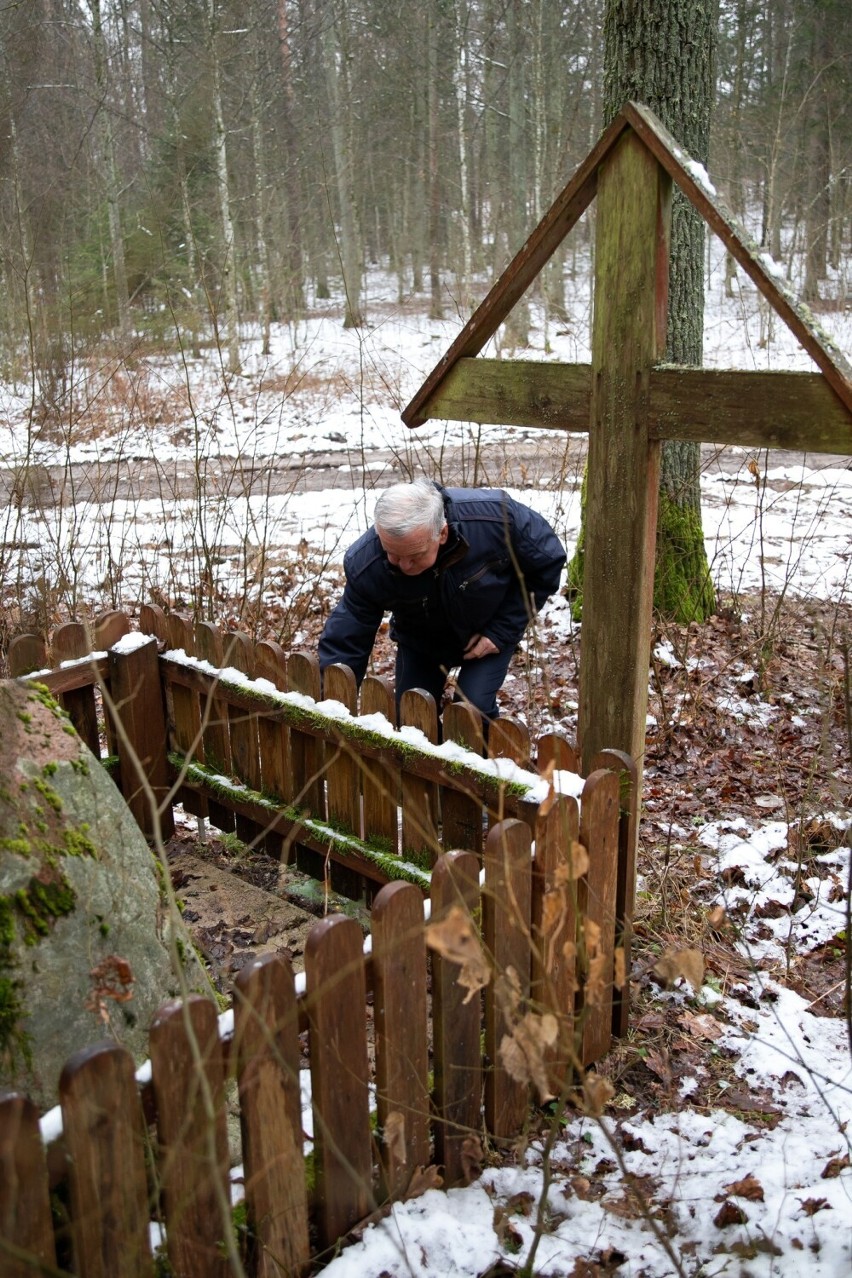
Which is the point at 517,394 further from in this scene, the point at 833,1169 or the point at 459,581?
the point at 833,1169

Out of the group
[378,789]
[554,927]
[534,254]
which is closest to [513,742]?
[554,927]

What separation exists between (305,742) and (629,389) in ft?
5.55

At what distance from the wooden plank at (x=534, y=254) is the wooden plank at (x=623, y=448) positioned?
0.04m

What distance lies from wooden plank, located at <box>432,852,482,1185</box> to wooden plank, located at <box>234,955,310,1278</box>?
356mm

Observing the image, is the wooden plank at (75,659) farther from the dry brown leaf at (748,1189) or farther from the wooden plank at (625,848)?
the dry brown leaf at (748,1189)

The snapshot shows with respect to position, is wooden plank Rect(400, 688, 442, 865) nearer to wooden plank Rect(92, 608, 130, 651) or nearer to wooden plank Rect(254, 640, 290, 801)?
wooden plank Rect(254, 640, 290, 801)

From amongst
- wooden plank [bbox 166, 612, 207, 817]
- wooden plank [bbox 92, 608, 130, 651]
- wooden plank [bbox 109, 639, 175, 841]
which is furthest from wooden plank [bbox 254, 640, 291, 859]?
wooden plank [bbox 92, 608, 130, 651]

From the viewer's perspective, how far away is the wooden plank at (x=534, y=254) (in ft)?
8.86

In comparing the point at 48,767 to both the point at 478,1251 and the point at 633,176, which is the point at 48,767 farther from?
the point at 633,176

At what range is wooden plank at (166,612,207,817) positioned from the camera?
410cm

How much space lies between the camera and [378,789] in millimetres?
3477

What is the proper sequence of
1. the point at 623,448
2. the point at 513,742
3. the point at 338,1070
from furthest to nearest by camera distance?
the point at 513,742
the point at 623,448
the point at 338,1070

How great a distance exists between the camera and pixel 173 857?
429 centimetres

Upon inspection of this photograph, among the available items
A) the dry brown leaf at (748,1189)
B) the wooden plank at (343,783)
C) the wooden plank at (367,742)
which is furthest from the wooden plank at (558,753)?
the dry brown leaf at (748,1189)
